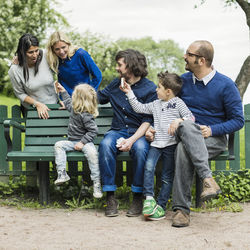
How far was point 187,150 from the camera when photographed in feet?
13.7

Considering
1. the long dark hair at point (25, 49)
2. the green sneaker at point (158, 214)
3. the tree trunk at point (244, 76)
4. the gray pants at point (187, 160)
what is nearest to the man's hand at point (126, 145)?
the gray pants at point (187, 160)

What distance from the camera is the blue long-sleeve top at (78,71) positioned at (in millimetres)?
5281

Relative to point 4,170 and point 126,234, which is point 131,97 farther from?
point 4,170

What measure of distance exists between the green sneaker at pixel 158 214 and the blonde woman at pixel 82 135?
63 cm

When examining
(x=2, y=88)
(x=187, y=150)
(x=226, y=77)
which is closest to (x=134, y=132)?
(x=187, y=150)

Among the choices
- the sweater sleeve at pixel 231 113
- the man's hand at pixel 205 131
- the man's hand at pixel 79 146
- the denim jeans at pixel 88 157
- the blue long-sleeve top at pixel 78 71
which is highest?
the blue long-sleeve top at pixel 78 71

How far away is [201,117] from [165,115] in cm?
40

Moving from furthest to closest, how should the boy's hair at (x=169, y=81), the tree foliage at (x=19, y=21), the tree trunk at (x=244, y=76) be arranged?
the tree foliage at (x=19, y=21) < the tree trunk at (x=244, y=76) < the boy's hair at (x=169, y=81)

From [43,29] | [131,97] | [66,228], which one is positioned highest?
[43,29]

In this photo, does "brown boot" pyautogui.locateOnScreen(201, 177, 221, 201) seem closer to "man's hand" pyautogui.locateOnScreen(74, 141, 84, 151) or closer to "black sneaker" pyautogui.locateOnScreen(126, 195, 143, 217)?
"black sneaker" pyautogui.locateOnScreen(126, 195, 143, 217)

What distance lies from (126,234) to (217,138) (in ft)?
4.70

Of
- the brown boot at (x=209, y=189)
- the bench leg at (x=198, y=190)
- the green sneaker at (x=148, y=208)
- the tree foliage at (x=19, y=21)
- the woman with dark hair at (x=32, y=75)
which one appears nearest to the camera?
→ the brown boot at (x=209, y=189)

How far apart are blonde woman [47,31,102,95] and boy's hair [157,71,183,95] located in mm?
1104

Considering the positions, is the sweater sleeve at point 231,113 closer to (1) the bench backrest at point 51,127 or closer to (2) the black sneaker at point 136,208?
(2) the black sneaker at point 136,208
